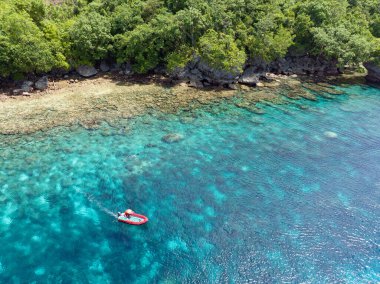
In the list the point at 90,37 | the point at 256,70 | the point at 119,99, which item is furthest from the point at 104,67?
the point at 256,70

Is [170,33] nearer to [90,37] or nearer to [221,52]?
[221,52]

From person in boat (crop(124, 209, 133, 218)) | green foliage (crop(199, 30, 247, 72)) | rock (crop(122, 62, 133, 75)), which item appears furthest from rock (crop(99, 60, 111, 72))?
person in boat (crop(124, 209, 133, 218))

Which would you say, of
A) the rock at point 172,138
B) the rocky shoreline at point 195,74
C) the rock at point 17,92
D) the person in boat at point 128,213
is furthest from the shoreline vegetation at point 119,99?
the person in boat at point 128,213

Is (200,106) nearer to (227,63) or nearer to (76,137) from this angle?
(227,63)

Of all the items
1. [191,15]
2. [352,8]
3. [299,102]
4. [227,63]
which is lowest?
[299,102]

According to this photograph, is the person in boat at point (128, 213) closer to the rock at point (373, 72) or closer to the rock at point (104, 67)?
the rock at point (104, 67)

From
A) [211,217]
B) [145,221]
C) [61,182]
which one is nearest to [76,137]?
[61,182]
